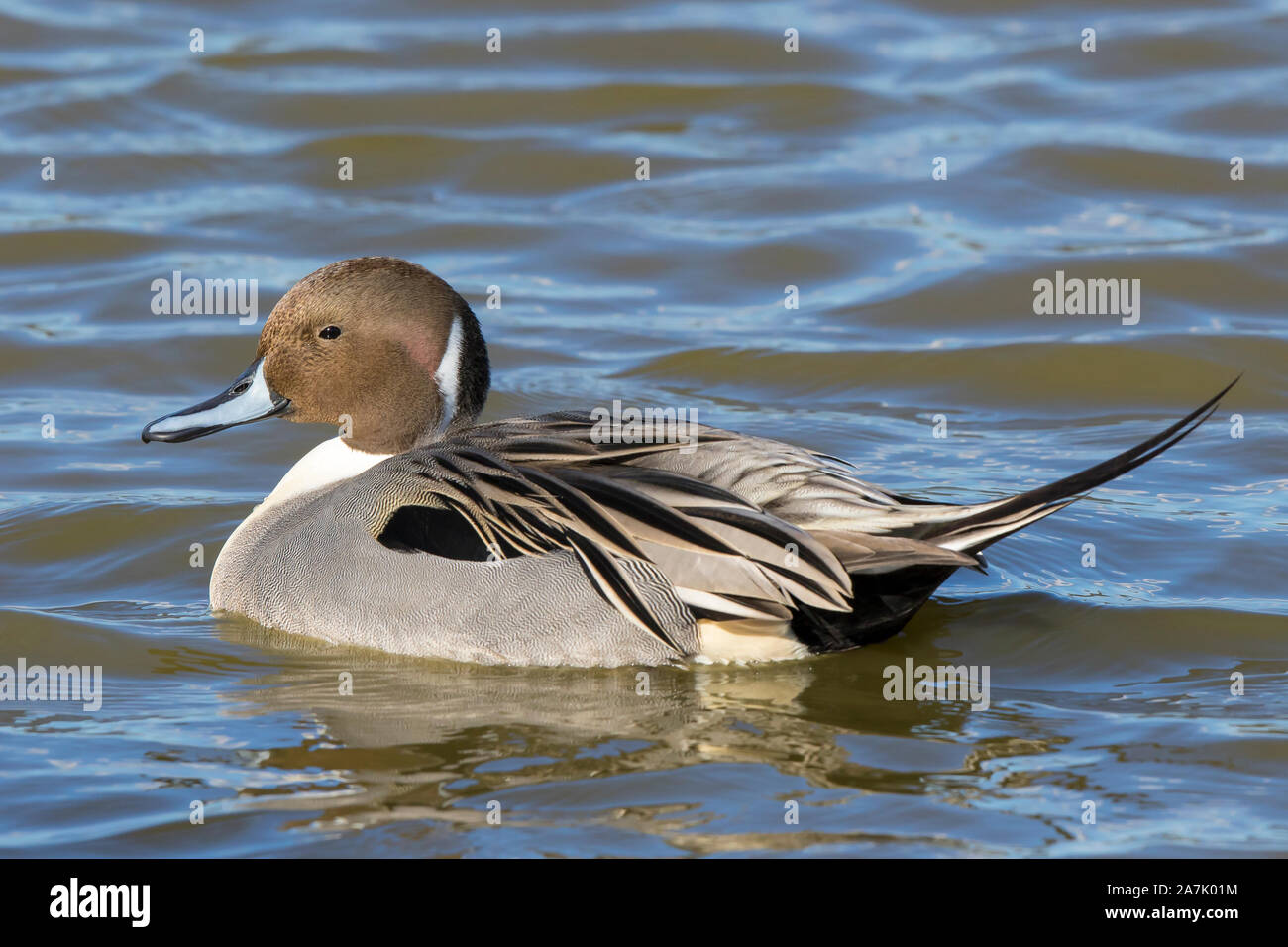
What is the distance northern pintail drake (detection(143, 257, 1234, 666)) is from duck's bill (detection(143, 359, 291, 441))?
0.39 ft

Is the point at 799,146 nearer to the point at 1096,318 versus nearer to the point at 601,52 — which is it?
the point at 601,52

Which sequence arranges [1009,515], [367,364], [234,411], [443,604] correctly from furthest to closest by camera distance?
[234,411]
[367,364]
[443,604]
[1009,515]

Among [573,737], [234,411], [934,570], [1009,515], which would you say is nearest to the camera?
[573,737]

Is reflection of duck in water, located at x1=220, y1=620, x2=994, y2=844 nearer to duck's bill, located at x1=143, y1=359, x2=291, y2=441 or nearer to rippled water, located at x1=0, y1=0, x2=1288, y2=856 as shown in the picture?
rippled water, located at x1=0, y1=0, x2=1288, y2=856

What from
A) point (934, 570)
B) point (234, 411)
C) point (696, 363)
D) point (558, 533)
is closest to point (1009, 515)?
point (934, 570)

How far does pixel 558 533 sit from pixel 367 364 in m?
1.19

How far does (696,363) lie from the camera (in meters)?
9.35

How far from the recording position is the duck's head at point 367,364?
6.46 metres

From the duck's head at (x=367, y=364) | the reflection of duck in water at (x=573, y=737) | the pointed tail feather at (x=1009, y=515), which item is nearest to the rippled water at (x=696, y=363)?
the reflection of duck in water at (x=573, y=737)

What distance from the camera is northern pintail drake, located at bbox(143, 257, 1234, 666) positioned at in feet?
18.3

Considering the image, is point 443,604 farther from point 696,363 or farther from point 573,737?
point 696,363
